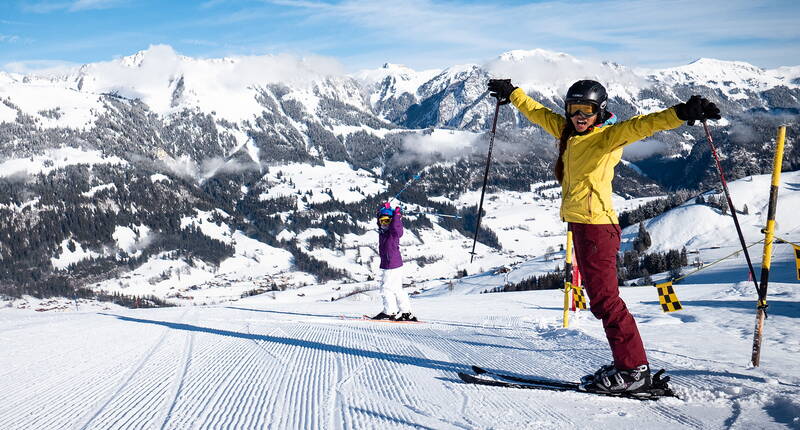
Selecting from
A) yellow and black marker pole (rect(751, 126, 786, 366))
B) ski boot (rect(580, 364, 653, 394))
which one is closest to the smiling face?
yellow and black marker pole (rect(751, 126, 786, 366))

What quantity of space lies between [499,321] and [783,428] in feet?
21.4

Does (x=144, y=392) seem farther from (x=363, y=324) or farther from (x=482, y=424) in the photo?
(x=363, y=324)

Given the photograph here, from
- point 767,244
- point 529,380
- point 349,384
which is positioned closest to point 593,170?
point 529,380

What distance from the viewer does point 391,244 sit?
1137 cm

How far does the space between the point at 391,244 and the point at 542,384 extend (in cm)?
708

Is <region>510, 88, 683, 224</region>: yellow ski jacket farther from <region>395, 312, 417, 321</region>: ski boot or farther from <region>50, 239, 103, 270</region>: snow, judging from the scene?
<region>50, 239, 103, 270</region>: snow

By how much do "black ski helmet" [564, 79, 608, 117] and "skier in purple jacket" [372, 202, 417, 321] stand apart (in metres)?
6.83

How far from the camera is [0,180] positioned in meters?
198

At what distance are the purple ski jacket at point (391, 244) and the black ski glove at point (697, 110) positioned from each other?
7.63 meters

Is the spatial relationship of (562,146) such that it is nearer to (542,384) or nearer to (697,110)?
(697,110)

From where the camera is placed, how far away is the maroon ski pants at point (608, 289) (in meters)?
4.31

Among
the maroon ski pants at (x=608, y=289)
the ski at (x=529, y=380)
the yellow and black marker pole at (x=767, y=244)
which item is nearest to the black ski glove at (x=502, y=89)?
the maroon ski pants at (x=608, y=289)

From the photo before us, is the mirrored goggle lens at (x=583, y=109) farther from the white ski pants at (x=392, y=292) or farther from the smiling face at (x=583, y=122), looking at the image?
the white ski pants at (x=392, y=292)

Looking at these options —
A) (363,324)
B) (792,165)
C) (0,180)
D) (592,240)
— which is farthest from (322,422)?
(0,180)
